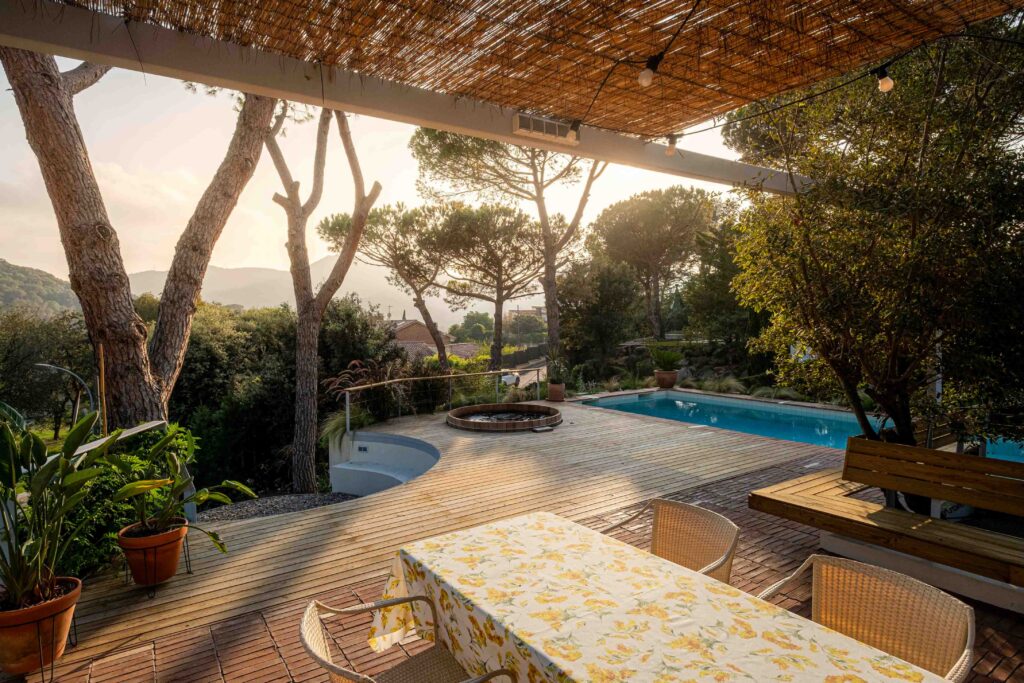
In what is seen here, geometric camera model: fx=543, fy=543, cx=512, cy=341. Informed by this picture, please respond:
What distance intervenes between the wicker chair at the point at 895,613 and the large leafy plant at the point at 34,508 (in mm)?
2815

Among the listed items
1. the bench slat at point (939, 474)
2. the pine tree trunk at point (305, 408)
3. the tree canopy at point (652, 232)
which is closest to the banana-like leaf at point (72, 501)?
the bench slat at point (939, 474)

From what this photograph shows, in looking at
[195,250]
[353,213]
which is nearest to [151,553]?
[195,250]

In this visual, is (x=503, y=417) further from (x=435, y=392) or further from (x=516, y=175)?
(x=516, y=175)

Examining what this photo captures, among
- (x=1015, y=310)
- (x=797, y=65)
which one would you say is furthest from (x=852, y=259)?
(x=797, y=65)

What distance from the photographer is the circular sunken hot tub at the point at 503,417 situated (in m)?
7.63

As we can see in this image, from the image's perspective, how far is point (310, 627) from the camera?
155cm

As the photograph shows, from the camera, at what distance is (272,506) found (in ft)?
21.9

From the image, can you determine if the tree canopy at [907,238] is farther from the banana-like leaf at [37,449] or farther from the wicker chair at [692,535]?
the banana-like leaf at [37,449]

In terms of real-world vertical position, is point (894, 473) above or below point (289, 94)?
below

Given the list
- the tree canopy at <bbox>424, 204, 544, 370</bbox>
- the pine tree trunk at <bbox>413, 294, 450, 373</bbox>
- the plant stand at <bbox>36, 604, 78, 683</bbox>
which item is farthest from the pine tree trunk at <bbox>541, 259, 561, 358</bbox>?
the plant stand at <bbox>36, 604, 78, 683</bbox>

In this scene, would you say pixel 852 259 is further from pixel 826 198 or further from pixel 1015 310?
pixel 1015 310

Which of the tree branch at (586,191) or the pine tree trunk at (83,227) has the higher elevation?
the tree branch at (586,191)

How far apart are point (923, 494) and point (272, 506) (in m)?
6.49

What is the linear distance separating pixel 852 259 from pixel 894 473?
140cm
